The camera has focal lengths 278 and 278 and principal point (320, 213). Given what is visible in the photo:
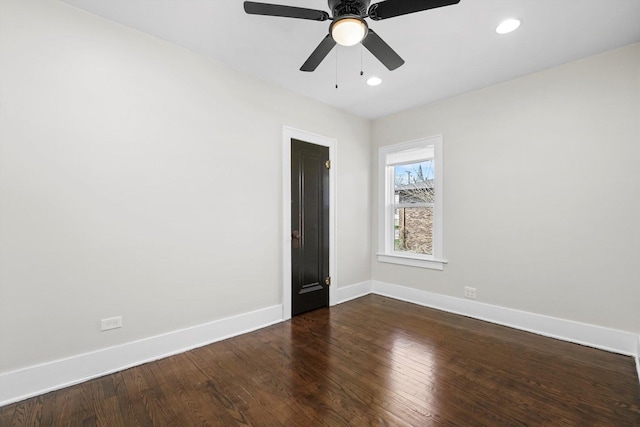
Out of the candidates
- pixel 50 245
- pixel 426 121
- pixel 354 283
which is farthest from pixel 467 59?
pixel 50 245

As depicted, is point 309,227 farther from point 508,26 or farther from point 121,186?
point 508,26

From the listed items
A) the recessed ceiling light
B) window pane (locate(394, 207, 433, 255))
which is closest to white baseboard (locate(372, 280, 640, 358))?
window pane (locate(394, 207, 433, 255))

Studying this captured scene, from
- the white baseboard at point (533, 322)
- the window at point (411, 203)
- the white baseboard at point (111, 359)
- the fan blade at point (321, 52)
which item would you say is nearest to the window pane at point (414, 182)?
the window at point (411, 203)

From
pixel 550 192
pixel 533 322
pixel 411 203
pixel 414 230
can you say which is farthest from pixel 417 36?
pixel 533 322

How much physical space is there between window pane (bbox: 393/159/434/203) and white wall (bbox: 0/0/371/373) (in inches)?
79.9

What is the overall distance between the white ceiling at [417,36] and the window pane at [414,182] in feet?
3.88

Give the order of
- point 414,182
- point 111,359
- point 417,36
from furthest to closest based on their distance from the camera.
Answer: point 414,182 → point 417,36 → point 111,359

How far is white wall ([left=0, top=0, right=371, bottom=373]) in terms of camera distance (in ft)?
6.27

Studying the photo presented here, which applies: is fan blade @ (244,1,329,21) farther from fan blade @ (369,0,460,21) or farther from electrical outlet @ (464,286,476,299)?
electrical outlet @ (464,286,476,299)

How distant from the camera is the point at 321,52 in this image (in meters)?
2.03

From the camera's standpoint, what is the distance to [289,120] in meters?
3.44

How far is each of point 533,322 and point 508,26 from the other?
2893mm

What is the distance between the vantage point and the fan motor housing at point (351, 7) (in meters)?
1.68

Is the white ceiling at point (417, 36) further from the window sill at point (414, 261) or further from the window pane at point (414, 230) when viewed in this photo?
the window sill at point (414, 261)
